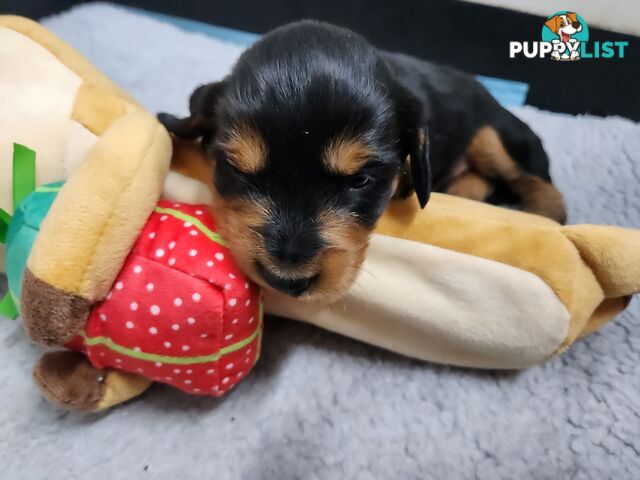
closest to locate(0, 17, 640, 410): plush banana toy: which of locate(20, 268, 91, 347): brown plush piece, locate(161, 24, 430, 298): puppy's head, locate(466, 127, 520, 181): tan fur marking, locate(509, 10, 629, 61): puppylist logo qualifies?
locate(20, 268, 91, 347): brown plush piece

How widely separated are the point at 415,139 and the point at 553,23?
151cm

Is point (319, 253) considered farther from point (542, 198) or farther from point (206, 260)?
point (542, 198)

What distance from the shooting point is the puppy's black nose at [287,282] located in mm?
1084

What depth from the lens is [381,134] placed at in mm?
1178

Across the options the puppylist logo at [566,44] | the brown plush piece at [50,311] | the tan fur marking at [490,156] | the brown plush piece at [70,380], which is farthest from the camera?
the puppylist logo at [566,44]

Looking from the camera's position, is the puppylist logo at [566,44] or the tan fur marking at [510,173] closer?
the tan fur marking at [510,173]

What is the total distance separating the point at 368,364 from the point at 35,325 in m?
0.74

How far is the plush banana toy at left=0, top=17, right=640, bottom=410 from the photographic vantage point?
111cm

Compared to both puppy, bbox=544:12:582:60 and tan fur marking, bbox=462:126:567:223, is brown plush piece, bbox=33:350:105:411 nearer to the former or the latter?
tan fur marking, bbox=462:126:567:223

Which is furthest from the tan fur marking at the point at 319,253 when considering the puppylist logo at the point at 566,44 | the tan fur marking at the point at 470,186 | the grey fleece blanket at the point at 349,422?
Result: the puppylist logo at the point at 566,44

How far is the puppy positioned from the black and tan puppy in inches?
56.6

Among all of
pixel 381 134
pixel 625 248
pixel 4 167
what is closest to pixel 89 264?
pixel 4 167

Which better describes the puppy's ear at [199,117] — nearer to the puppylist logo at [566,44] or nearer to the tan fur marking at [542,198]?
the tan fur marking at [542,198]

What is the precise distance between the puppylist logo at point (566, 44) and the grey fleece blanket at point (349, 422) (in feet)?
4.08
